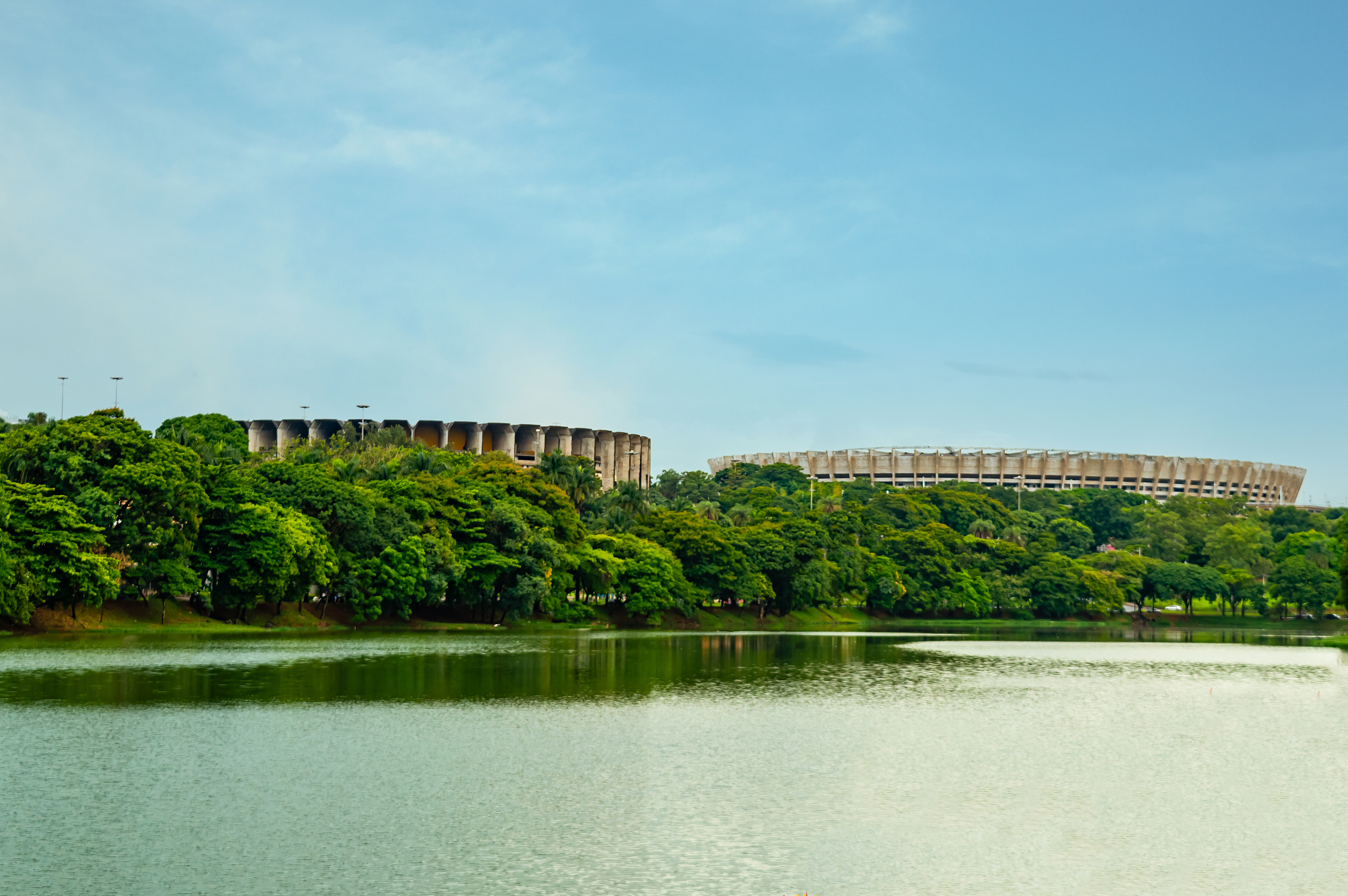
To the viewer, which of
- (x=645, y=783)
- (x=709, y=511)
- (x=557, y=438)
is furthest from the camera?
(x=557, y=438)

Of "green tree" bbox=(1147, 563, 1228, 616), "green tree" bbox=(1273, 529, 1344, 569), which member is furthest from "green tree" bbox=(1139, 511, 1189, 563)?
"green tree" bbox=(1147, 563, 1228, 616)

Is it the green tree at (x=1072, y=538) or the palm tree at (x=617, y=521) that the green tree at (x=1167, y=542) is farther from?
the palm tree at (x=617, y=521)

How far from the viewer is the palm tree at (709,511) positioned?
125500mm

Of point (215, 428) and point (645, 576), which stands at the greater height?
point (215, 428)

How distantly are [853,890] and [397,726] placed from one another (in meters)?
18.6

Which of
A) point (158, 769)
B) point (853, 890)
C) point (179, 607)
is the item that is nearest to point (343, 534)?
point (179, 607)

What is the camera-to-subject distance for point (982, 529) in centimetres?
16300

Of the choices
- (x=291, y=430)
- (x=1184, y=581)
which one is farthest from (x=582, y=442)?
(x=1184, y=581)

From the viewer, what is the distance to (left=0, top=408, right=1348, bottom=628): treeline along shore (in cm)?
6738

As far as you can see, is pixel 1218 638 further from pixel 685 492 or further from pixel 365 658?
pixel 685 492

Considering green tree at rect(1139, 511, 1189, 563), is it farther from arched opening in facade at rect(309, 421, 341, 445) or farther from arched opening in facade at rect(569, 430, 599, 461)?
arched opening in facade at rect(309, 421, 341, 445)

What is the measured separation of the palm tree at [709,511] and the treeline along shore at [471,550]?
497 mm

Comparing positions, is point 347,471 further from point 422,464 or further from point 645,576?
point 645,576

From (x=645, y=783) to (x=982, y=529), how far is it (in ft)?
465
